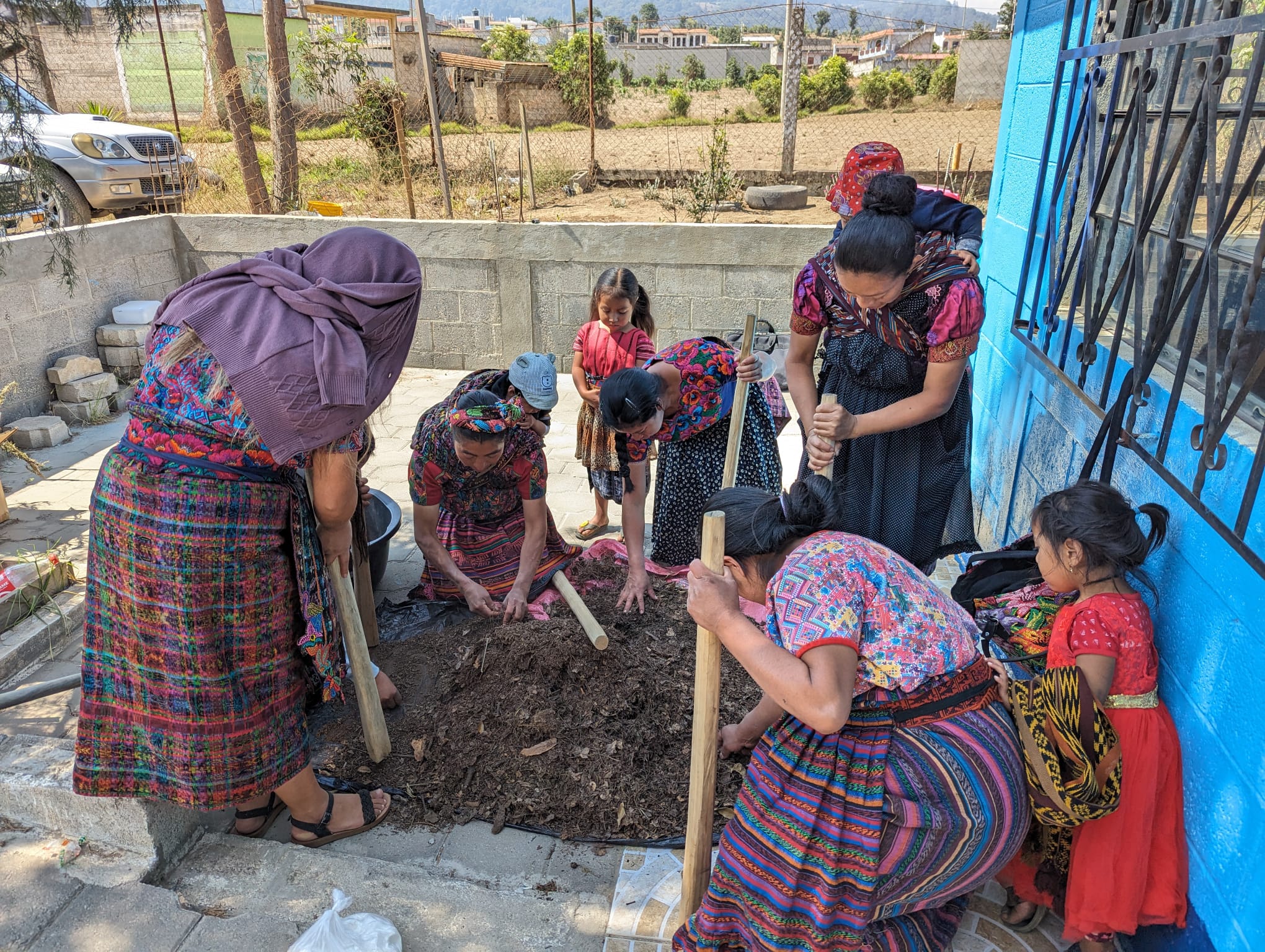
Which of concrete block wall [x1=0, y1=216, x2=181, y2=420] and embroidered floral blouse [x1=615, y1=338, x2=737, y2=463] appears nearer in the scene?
embroidered floral blouse [x1=615, y1=338, x2=737, y2=463]

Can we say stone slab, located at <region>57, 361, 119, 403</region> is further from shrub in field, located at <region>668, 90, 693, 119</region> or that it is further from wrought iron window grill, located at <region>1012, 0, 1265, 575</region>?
shrub in field, located at <region>668, 90, 693, 119</region>

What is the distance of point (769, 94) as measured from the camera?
19297mm

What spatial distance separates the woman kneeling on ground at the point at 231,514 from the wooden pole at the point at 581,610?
97 centimetres

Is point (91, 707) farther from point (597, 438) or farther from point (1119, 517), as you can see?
point (1119, 517)

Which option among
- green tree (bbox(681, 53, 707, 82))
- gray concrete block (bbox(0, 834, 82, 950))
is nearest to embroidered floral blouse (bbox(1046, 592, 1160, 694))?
gray concrete block (bbox(0, 834, 82, 950))

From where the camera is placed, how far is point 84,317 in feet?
20.3

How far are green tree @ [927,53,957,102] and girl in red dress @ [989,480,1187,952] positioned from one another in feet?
57.6

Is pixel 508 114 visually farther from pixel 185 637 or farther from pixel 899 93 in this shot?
pixel 185 637

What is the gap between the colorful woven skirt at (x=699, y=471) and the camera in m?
3.63

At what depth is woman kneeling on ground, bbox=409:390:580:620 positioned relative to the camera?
10.2ft

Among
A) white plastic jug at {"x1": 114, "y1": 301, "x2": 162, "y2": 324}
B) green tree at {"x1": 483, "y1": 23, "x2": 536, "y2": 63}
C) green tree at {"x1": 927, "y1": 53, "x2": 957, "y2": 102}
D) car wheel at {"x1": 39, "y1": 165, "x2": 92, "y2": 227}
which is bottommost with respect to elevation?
white plastic jug at {"x1": 114, "y1": 301, "x2": 162, "y2": 324}

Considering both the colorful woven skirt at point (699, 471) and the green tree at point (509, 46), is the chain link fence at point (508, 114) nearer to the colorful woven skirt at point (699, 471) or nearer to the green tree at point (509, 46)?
the green tree at point (509, 46)

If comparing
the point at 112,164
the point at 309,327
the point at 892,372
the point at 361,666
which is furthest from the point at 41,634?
the point at 112,164

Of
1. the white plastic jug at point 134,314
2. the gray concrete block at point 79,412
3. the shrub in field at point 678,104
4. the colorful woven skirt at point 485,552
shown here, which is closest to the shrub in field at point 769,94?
the shrub in field at point 678,104
